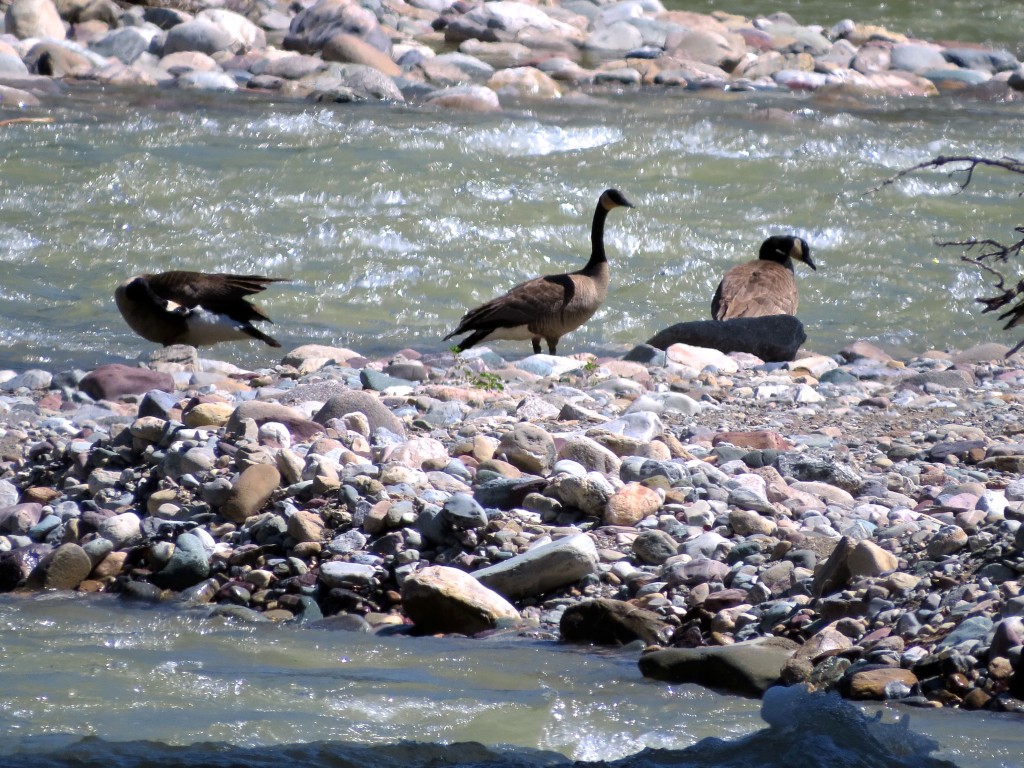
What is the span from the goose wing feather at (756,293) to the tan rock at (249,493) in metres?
5.24

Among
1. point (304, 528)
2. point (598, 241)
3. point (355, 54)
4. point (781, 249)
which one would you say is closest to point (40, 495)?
point (304, 528)

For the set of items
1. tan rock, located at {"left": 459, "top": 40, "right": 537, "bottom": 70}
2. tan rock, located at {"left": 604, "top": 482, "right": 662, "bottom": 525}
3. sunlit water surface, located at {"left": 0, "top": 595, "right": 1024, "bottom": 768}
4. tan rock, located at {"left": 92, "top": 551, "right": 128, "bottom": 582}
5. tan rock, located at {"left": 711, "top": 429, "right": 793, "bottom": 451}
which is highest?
tan rock, located at {"left": 459, "top": 40, "right": 537, "bottom": 70}

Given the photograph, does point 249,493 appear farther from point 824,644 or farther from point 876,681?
point 876,681

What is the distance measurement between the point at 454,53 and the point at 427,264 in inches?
408

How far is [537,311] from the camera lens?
9.06 m

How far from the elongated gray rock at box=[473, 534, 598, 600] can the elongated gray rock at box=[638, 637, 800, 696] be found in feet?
2.26

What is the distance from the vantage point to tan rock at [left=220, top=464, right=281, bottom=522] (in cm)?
500

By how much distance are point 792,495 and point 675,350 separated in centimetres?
362

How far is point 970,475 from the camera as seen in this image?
5.42 metres

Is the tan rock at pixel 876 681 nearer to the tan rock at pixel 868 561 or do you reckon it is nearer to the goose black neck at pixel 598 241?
the tan rock at pixel 868 561

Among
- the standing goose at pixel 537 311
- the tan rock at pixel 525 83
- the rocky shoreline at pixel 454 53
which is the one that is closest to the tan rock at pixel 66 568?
the standing goose at pixel 537 311

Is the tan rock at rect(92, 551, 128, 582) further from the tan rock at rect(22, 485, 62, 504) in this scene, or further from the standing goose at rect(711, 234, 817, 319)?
the standing goose at rect(711, 234, 817, 319)

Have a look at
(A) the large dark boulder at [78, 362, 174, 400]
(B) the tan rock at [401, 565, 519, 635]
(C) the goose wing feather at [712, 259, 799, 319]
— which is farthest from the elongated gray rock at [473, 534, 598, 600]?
(C) the goose wing feather at [712, 259, 799, 319]

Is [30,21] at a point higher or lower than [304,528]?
higher
